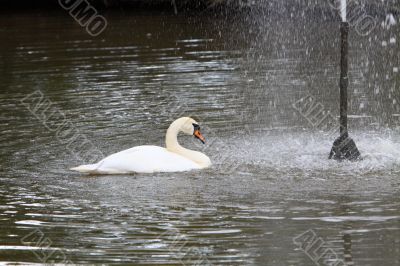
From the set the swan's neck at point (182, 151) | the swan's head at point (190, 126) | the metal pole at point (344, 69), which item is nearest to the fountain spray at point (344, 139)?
the metal pole at point (344, 69)

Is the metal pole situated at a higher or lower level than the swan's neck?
higher

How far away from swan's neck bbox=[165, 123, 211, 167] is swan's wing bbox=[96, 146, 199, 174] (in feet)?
0.25

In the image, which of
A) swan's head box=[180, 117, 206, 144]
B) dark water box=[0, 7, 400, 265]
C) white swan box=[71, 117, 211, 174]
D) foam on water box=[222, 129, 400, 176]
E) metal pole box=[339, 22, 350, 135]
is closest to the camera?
dark water box=[0, 7, 400, 265]

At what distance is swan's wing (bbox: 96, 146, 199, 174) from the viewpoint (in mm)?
11461

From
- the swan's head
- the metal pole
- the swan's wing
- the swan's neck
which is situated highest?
the metal pole

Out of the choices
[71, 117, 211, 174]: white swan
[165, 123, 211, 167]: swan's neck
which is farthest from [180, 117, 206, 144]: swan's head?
[71, 117, 211, 174]: white swan

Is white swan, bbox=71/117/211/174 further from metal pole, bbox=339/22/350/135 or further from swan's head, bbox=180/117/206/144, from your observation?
metal pole, bbox=339/22/350/135

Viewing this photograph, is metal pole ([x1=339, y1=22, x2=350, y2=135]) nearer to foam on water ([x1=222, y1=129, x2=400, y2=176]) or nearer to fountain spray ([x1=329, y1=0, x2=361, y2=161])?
fountain spray ([x1=329, y1=0, x2=361, y2=161])

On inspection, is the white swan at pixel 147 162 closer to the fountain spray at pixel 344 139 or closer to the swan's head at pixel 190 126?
the swan's head at pixel 190 126

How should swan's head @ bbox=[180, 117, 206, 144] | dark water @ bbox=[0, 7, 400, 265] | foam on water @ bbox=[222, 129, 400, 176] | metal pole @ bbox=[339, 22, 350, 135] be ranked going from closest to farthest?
dark water @ bbox=[0, 7, 400, 265] < foam on water @ bbox=[222, 129, 400, 176] < metal pole @ bbox=[339, 22, 350, 135] < swan's head @ bbox=[180, 117, 206, 144]

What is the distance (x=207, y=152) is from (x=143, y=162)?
53.8 inches

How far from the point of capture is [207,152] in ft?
41.4

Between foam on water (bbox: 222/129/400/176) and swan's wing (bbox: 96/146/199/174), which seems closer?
foam on water (bbox: 222/129/400/176)

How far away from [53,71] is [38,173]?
8586 mm
